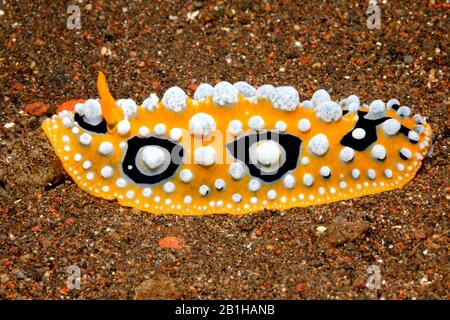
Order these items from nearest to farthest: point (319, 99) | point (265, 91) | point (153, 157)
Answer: point (153, 157) → point (265, 91) → point (319, 99)

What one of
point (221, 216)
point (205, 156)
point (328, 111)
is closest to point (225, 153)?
point (205, 156)

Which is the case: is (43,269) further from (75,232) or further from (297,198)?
(297,198)

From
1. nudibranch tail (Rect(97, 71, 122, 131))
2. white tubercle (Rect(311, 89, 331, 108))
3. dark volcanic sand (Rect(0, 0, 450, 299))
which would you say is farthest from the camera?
white tubercle (Rect(311, 89, 331, 108))

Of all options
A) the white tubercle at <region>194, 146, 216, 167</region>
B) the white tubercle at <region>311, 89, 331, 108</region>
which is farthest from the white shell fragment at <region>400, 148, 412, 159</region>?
the white tubercle at <region>194, 146, 216, 167</region>

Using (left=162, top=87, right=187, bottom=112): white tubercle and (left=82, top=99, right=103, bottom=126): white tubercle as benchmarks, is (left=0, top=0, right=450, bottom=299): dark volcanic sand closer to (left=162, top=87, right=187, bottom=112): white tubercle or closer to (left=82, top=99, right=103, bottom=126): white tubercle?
(left=82, top=99, right=103, bottom=126): white tubercle

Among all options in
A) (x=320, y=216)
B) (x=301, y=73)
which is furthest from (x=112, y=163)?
(x=301, y=73)

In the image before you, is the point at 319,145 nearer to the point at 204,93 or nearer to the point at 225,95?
the point at 225,95
